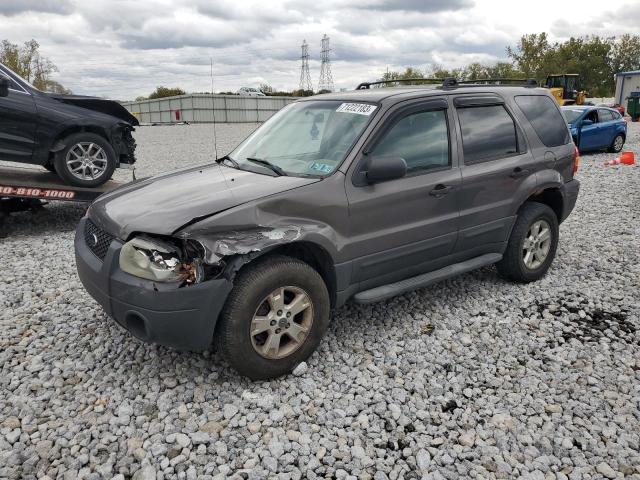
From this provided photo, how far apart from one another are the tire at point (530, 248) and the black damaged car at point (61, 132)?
5731 mm

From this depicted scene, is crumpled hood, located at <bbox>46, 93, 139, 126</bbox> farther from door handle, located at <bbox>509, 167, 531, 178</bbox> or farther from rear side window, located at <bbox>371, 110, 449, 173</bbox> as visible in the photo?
door handle, located at <bbox>509, 167, 531, 178</bbox>

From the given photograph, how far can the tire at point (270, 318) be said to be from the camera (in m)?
3.15

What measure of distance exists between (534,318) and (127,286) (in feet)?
10.7

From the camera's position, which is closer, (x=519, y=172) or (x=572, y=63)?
(x=519, y=172)

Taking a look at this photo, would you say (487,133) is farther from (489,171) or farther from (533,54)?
(533,54)

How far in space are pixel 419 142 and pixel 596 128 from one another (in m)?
13.9

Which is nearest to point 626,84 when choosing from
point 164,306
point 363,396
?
point 363,396

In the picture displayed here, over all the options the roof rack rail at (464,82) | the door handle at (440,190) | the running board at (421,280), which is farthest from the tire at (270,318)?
the roof rack rail at (464,82)

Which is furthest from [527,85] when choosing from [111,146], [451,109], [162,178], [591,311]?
[111,146]

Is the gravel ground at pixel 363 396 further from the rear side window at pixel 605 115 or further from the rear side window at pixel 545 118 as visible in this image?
the rear side window at pixel 605 115

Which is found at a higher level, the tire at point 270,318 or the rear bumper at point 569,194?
the rear bumper at point 569,194

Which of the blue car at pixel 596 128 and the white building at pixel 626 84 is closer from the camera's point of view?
the blue car at pixel 596 128

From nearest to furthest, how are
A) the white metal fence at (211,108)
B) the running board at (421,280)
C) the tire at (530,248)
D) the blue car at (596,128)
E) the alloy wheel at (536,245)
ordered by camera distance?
the running board at (421,280) → the tire at (530,248) → the alloy wheel at (536,245) → the blue car at (596,128) → the white metal fence at (211,108)

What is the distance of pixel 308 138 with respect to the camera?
4070mm
